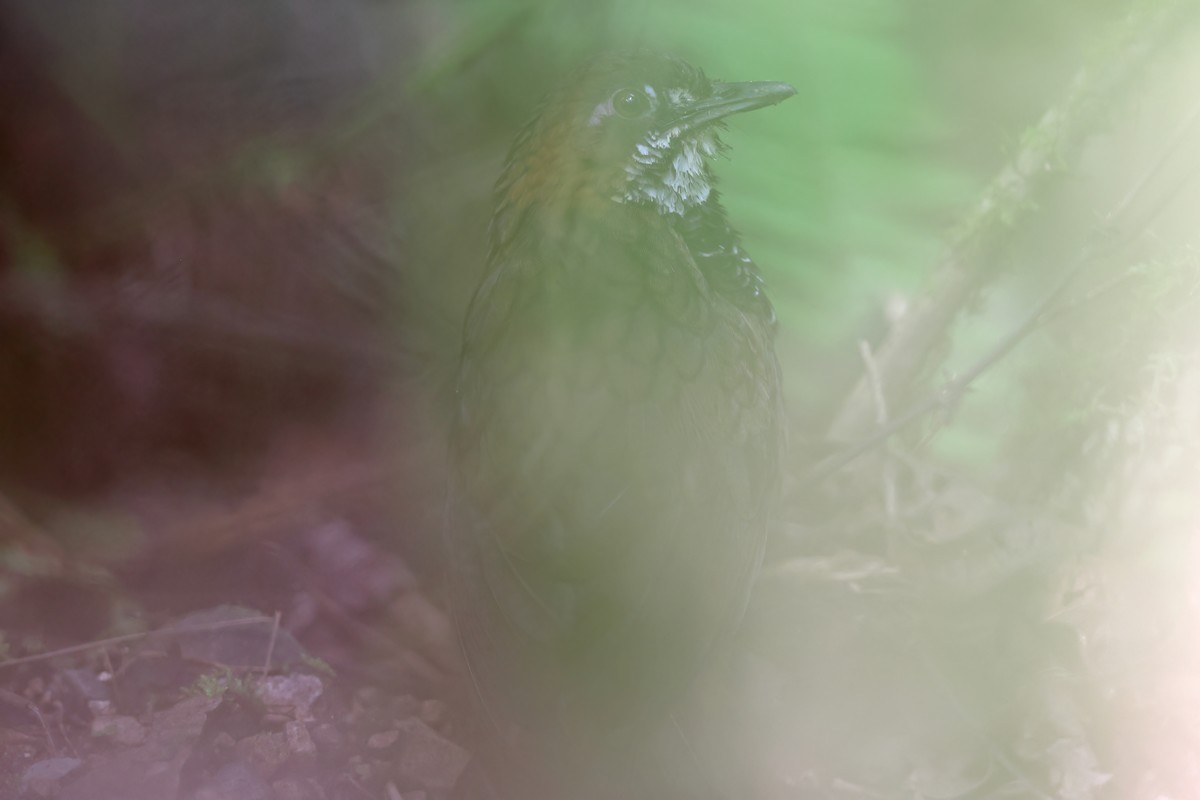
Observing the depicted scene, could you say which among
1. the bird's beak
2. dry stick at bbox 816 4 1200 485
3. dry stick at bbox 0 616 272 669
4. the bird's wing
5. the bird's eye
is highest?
the bird's eye

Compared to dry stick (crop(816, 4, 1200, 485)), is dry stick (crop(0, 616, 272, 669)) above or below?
below

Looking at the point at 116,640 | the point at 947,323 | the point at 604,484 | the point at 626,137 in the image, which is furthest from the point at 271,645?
the point at 947,323

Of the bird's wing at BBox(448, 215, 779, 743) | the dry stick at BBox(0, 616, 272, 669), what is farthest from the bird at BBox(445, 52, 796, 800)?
the dry stick at BBox(0, 616, 272, 669)

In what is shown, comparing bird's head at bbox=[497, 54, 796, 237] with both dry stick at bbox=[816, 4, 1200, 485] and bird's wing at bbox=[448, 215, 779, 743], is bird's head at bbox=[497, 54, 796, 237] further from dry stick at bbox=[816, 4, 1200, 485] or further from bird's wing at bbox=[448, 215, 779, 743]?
dry stick at bbox=[816, 4, 1200, 485]

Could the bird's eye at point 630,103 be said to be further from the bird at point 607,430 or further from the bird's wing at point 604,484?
the bird's wing at point 604,484

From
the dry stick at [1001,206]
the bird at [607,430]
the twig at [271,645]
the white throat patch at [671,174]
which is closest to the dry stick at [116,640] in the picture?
the twig at [271,645]

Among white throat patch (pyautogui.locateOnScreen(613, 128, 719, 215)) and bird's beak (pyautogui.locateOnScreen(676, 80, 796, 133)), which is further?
white throat patch (pyautogui.locateOnScreen(613, 128, 719, 215))

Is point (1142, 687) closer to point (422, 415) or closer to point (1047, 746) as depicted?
point (1047, 746)
